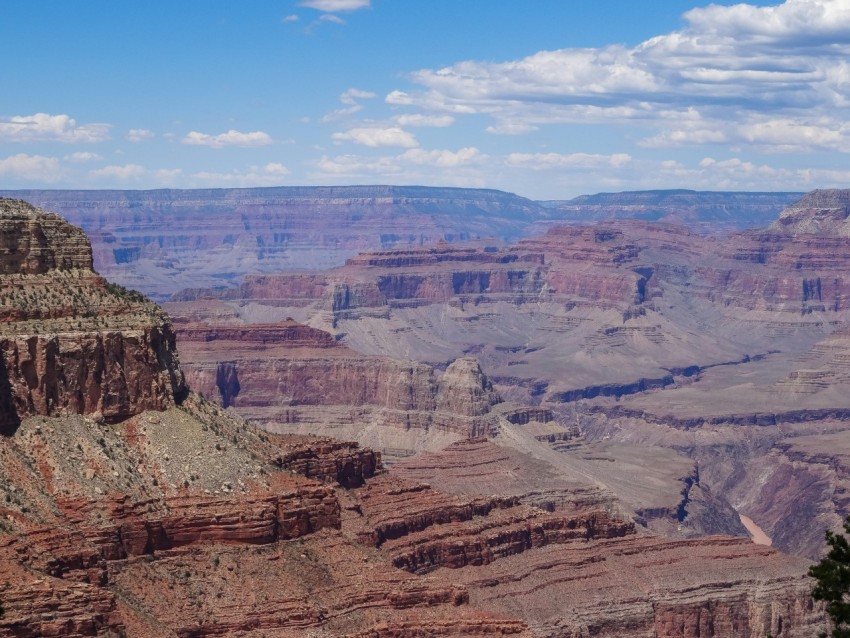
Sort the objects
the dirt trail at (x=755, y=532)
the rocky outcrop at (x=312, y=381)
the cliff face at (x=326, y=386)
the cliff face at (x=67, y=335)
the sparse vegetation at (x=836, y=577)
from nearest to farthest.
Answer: the sparse vegetation at (x=836, y=577), the cliff face at (x=67, y=335), the cliff face at (x=326, y=386), the dirt trail at (x=755, y=532), the rocky outcrop at (x=312, y=381)

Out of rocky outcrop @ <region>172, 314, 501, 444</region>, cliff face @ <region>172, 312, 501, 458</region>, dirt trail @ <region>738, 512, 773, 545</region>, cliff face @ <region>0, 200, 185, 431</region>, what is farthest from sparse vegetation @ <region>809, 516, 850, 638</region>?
dirt trail @ <region>738, 512, 773, 545</region>

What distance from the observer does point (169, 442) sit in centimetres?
6581

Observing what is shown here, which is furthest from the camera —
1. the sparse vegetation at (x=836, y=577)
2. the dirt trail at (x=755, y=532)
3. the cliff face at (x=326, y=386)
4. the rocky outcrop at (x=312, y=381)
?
the rocky outcrop at (x=312, y=381)

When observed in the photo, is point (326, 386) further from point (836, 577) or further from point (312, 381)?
point (836, 577)

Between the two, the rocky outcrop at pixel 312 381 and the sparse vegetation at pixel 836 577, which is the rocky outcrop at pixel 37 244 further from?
the rocky outcrop at pixel 312 381

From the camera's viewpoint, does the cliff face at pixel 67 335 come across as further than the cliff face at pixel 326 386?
No

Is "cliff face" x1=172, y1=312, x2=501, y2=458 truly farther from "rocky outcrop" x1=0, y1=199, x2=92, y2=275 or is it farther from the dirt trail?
"rocky outcrop" x1=0, y1=199, x2=92, y2=275

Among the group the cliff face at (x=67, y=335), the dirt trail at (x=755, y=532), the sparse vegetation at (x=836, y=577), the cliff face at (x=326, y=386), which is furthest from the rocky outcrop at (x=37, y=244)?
the dirt trail at (x=755, y=532)

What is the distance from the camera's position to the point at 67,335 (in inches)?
2554

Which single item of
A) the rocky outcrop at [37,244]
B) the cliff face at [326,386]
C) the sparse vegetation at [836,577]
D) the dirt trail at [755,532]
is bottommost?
the dirt trail at [755,532]

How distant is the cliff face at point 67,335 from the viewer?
64.0 meters

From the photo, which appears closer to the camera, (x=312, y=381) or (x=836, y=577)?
(x=836, y=577)

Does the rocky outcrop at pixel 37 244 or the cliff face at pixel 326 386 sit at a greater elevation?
the rocky outcrop at pixel 37 244

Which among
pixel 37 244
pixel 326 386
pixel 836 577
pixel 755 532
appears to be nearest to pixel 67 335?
pixel 37 244
